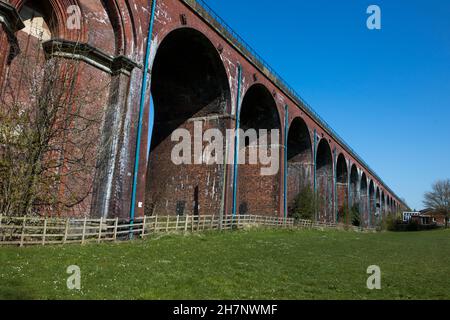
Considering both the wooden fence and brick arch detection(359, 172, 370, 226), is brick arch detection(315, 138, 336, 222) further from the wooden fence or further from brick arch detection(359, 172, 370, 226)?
the wooden fence

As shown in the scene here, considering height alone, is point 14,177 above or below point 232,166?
below

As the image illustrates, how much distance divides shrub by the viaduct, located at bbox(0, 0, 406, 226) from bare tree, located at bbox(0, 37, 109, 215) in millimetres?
354

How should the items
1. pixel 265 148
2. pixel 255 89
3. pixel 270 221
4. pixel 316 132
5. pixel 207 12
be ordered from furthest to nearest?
pixel 316 132 → pixel 265 148 → pixel 255 89 → pixel 270 221 → pixel 207 12

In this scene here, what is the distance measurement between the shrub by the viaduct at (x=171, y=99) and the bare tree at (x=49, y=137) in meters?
0.35

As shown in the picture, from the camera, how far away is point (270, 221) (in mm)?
24828

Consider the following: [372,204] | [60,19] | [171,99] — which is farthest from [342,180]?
[60,19]

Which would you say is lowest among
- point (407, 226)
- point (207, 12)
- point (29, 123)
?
point (407, 226)

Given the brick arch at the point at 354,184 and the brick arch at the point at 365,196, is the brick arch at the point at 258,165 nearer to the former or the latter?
the brick arch at the point at 354,184

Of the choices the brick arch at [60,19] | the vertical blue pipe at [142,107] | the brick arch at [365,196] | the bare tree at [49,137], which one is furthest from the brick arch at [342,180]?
the brick arch at [60,19]

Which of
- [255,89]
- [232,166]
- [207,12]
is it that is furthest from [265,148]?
[207,12]

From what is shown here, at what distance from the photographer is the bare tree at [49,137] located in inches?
445

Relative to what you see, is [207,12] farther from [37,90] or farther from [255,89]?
[37,90]

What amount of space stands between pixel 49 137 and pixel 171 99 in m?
12.5

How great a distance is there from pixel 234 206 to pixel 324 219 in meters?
19.0
